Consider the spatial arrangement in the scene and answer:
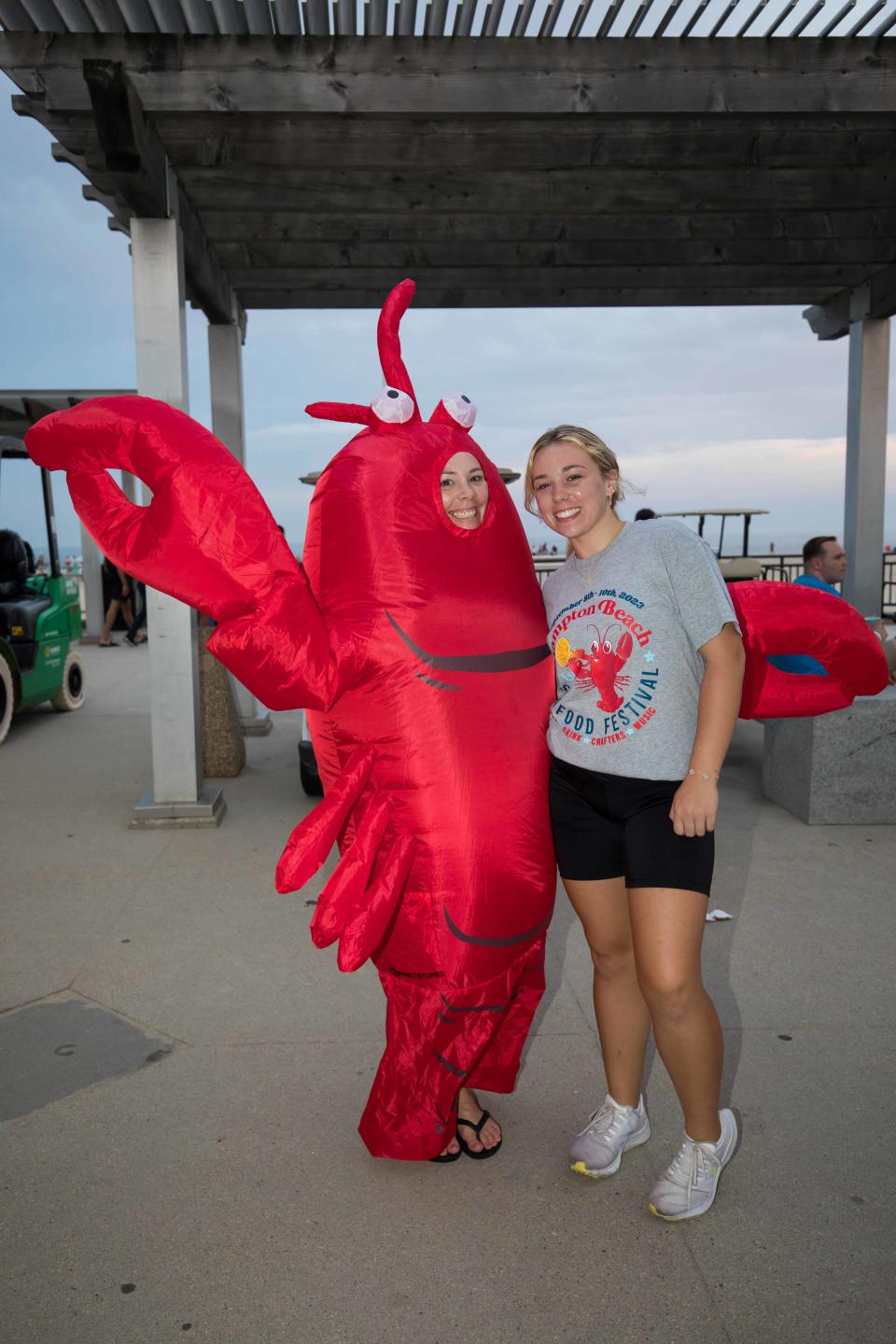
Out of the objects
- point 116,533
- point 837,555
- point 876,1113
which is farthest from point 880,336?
point 116,533

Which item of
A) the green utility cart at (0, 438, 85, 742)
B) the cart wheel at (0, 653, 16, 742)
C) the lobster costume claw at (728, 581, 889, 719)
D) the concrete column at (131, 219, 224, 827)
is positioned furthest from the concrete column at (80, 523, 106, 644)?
the lobster costume claw at (728, 581, 889, 719)

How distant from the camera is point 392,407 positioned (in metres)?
2.24

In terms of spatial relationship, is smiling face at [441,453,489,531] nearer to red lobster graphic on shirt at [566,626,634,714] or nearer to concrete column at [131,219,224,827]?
red lobster graphic on shirt at [566,626,634,714]

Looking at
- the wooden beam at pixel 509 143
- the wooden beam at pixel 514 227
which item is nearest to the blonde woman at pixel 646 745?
the wooden beam at pixel 509 143

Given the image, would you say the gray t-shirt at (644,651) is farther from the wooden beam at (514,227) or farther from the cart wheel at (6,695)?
the cart wheel at (6,695)

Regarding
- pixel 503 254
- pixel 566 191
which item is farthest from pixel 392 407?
pixel 503 254

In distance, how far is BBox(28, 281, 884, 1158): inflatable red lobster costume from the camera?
6.76ft

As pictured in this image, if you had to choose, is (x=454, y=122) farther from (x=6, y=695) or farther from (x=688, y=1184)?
(x=6, y=695)

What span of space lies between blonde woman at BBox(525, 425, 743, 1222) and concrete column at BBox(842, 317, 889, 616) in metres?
7.29

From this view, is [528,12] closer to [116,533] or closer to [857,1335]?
[116,533]

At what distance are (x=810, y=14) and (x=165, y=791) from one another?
4.97 m

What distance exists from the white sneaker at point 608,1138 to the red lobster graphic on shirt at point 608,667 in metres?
1.08

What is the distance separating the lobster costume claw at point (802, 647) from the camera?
2.46 metres

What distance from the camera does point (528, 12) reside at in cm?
421
